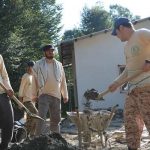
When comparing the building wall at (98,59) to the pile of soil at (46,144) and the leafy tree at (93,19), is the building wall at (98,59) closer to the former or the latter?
the pile of soil at (46,144)

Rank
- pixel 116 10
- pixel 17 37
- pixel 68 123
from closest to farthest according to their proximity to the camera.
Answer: pixel 68 123 → pixel 17 37 → pixel 116 10

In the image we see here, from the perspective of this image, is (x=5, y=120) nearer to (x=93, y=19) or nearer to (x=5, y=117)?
(x=5, y=117)

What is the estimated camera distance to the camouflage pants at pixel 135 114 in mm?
6023

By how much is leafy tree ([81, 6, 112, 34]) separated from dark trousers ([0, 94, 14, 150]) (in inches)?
1972

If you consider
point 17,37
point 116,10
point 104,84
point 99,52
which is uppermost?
point 116,10

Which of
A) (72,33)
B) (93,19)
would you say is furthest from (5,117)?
(72,33)

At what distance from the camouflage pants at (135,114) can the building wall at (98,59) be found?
12.3 metres

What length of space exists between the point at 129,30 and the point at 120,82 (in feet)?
2.49

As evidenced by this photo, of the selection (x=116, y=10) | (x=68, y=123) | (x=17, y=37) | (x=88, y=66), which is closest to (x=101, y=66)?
(x=88, y=66)

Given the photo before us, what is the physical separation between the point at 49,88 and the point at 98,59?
1071cm

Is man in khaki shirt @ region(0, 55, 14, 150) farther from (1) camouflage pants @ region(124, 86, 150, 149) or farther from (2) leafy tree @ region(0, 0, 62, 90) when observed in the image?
(2) leafy tree @ region(0, 0, 62, 90)

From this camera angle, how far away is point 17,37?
26.3 metres

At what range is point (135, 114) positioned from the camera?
6.14 metres

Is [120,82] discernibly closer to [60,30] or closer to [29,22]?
[29,22]
